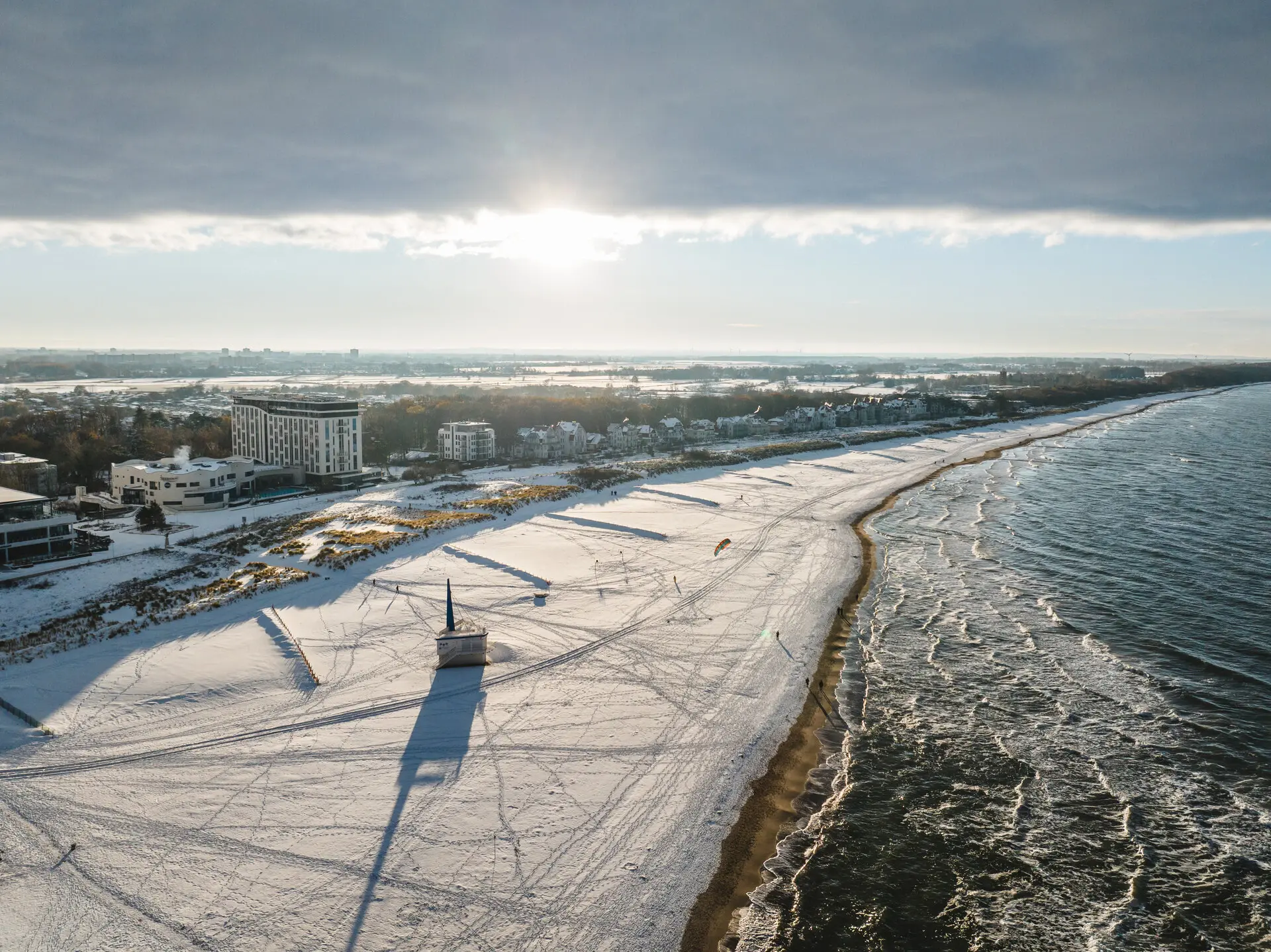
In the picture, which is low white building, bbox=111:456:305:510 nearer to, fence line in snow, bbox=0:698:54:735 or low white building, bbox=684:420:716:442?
fence line in snow, bbox=0:698:54:735

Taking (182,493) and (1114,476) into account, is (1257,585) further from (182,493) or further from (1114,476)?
(182,493)

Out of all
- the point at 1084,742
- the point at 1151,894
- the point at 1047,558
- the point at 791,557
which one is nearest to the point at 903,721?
the point at 1084,742

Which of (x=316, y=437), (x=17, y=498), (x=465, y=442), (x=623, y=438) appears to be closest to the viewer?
(x=17, y=498)

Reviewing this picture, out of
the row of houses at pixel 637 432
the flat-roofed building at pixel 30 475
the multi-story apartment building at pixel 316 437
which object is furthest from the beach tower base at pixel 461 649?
the row of houses at pixel 637 432

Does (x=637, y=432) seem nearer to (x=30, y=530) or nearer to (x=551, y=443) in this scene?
(x=551, y=443)

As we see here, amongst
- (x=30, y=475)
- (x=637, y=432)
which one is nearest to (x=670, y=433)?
(x=637, y=432)

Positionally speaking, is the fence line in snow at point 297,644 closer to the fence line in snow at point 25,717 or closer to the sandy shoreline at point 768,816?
the fence line in snow at point 25,717
